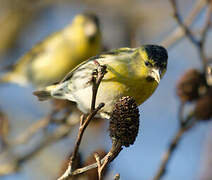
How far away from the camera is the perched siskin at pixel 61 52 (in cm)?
485

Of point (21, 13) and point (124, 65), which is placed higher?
point (21, 13)

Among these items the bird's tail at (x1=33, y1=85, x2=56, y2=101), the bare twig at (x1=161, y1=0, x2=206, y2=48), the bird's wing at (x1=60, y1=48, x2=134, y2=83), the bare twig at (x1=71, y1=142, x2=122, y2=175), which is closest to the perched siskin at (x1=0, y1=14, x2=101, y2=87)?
the bare twig at (x1=161, y1=0, x2=206, y2=48)

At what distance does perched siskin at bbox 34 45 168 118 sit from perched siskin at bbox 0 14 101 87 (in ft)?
7.44

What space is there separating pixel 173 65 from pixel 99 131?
48.4 inches

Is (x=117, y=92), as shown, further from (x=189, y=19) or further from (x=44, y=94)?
(x=189, y=19)

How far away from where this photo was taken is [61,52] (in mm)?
4867

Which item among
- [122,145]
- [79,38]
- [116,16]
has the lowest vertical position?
[122,145]

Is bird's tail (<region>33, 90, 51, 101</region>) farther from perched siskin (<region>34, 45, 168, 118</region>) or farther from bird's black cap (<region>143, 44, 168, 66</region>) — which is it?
bird's black cap (<region>143, 44, 168, 66</region>)

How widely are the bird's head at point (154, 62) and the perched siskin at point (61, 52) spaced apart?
2.42 metres

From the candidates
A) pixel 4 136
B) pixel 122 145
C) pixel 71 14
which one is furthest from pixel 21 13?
pixel 122 145

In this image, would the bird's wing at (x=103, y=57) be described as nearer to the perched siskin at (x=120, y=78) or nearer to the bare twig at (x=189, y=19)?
the perched siskin at (x=120, y=78)

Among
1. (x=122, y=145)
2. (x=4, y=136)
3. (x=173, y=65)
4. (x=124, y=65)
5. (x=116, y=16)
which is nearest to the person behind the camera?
(x=122, y=145)

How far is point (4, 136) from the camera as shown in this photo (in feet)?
10.3

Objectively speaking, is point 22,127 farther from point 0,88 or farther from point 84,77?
point 84,77
